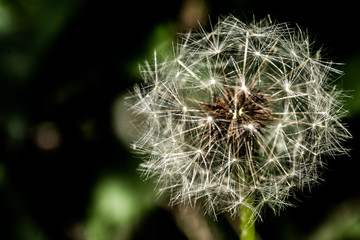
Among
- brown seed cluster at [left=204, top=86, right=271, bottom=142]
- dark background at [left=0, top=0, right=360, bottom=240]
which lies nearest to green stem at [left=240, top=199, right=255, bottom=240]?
brown seed cluster at [left=204, top=86, right=271, bottom=142]

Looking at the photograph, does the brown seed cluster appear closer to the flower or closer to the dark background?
the flower

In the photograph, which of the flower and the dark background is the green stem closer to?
the flower

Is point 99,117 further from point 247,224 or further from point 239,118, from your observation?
point 247,224

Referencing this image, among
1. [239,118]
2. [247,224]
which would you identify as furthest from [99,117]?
[247,224]

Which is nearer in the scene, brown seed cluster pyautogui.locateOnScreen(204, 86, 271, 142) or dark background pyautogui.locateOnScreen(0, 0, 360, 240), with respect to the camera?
brown seed cluster pyautogui.locateOnScreen(204, 86, 271, 142)

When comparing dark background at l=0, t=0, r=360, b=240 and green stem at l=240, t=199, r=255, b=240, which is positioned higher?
dark background at l=0, t=0, r=360, b=240
